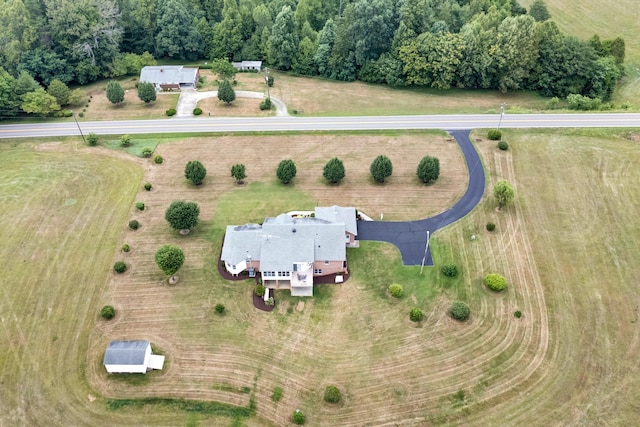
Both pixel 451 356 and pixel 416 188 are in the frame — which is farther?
pixel 416 188

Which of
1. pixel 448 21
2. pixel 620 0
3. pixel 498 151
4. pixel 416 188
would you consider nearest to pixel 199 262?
pixel 416 188

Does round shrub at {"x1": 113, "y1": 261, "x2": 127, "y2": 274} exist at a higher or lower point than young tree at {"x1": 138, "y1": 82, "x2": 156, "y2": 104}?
lower

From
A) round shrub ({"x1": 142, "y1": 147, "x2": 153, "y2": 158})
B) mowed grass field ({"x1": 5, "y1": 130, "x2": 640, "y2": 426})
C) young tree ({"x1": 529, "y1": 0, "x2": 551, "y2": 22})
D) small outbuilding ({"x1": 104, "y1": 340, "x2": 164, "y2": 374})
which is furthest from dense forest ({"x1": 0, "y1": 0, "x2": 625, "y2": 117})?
small outbuilding ({"x1": 104, "y1": 340, "x2": 164, "y2": 374})

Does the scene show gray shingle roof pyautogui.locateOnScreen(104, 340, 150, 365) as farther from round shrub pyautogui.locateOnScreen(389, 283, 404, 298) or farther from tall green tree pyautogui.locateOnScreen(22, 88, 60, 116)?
tall green tree pyautogui.locateOnScreen(22, 88, 60, 116)

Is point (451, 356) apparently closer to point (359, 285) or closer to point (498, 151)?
point (359, 285)

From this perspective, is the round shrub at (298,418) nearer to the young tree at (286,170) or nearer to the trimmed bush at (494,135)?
the young tree at (286,170)

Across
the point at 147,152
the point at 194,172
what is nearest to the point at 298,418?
the point at 194,172
